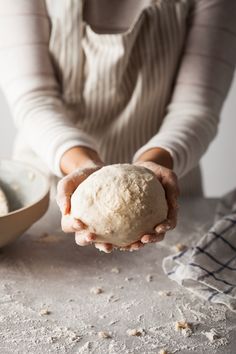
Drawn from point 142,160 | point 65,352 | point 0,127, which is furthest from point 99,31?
point 0,127

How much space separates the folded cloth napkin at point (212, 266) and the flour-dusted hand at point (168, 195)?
0.43ft

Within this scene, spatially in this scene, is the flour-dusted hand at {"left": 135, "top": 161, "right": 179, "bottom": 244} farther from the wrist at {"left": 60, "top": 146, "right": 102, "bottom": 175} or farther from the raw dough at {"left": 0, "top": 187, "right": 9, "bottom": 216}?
the raw dough at {"left": 0, "top": 187, "right": 9, "bottom": 216}

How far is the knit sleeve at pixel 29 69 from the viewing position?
1267mm

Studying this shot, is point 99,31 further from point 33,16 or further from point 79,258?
point 79,258

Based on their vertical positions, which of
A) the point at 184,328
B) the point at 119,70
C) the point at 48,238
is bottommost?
the point at 48,238

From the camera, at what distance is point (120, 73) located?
4.47ft

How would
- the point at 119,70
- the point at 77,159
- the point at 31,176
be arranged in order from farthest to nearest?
1. the point at 119,70
2. the point at 31,176
3. the point at 77,159

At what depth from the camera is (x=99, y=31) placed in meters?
1.36

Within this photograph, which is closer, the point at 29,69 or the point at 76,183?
the point at 76,183

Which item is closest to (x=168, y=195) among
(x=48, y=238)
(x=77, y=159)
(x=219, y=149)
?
(x=77, y=159)

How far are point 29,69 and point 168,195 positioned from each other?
49 centimetres

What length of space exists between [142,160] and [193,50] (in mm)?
369

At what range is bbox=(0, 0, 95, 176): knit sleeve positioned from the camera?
4.16 feet

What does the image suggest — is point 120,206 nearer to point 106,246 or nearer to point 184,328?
point 106,246
